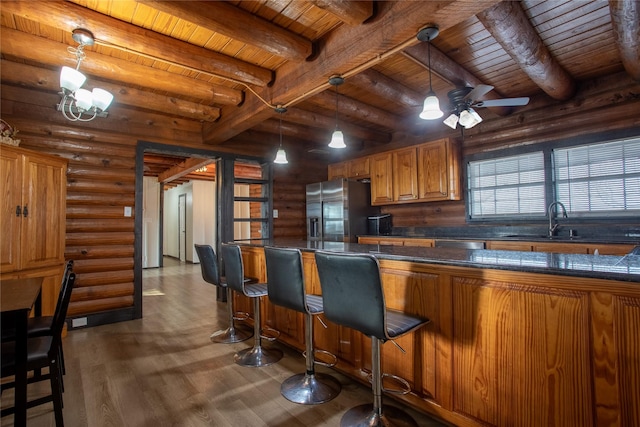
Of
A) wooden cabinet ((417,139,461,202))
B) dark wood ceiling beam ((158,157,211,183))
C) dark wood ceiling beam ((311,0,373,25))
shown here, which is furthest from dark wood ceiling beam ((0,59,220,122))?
wooden cabinet ((417,139,461,202))

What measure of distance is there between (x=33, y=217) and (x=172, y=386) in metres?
2.25

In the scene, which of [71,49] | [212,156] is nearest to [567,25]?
[71,49]

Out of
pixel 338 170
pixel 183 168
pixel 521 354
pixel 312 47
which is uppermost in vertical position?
pixel 312 47

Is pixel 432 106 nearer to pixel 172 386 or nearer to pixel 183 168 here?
pixel 172 386

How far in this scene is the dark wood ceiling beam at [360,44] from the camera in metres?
1.80

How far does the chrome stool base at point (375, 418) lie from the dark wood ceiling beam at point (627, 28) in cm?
289

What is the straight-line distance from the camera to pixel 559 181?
147 inches

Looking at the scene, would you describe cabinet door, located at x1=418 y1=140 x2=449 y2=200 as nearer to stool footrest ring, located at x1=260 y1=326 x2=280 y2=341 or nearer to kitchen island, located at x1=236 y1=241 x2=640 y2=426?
kitchen island, located at x1=236 y1=241 x2=640 y2=426

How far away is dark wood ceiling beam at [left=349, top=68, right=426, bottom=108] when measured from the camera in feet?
10.1

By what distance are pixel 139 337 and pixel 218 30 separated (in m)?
3.14

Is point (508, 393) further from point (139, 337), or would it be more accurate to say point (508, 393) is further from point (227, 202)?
point (227, 202)

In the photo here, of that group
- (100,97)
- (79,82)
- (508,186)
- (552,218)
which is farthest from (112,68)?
(552,218)

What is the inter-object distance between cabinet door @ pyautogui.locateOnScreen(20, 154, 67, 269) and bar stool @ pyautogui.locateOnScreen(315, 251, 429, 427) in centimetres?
306

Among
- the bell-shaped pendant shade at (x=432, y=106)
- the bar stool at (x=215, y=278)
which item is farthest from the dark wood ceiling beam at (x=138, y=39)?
the bar stool at (x=215, y=278)
